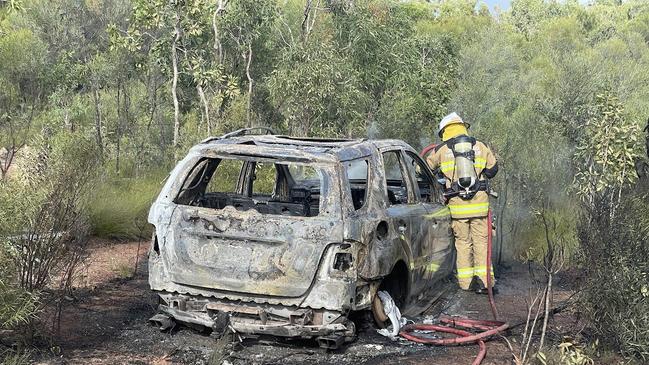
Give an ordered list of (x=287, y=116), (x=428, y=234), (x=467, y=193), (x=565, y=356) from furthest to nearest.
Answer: (x=287, y=116), (x=467, y=193), (x=428, y=234), (x=565, y=356)

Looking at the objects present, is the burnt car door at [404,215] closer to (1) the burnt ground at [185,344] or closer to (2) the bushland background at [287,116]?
(1) the burnt ground at [185,344]

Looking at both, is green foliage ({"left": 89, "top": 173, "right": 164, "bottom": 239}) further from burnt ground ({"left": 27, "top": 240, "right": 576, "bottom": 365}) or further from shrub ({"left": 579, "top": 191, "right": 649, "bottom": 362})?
shrub ({"left": 579, "top": 191, "right": 649, "bottom": 362})

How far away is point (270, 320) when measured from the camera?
5.83 meters

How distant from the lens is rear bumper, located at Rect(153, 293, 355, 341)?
226 inches

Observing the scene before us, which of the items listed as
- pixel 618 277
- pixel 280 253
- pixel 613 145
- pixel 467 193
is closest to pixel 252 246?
pixel 280 253

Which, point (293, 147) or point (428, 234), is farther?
point (428, 234)

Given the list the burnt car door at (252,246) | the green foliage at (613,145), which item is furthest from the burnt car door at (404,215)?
the green foliage at (613,145)

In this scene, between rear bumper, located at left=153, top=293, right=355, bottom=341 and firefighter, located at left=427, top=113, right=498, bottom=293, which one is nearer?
rear bumper, located at left=153, top=293, right=355, bottom=341

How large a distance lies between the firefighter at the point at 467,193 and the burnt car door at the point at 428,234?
0.59ft

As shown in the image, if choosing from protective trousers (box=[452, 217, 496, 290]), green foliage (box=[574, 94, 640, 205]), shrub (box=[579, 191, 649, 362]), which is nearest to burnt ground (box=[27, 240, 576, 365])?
protective trousers (box=[452, 217, 496, 290])

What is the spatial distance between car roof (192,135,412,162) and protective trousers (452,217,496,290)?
1671 millimetres

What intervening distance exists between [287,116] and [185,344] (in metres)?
13.0

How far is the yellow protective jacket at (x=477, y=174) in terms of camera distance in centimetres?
835

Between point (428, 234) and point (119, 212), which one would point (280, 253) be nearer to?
point (428, 234)
